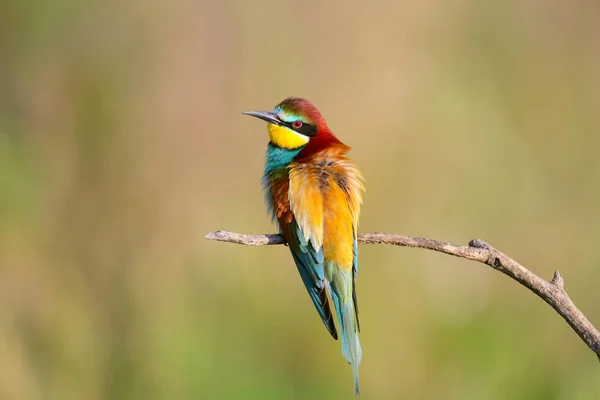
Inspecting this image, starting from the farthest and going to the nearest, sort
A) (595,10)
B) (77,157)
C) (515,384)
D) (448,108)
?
(595,10)
(448,108)
(77,157)
(515,384)

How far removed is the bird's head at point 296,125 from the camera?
2.37 meters

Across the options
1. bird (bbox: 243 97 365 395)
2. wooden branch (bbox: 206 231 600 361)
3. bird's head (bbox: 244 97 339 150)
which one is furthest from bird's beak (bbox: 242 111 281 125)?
wooden branch (bbox: 206 231 600 361)

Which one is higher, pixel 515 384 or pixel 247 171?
pixel 247 171

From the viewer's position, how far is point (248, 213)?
301cm

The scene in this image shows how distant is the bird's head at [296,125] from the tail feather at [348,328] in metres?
0.58

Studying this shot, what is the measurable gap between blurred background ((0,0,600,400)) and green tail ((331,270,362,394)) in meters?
0.74

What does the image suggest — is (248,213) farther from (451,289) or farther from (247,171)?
(451,289)

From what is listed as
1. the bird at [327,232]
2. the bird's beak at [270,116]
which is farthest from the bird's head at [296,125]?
the bird at [327,232]

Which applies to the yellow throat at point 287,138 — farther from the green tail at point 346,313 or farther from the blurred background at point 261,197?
the blurred background at point 261,197

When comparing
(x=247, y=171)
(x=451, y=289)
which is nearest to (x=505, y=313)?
(x=451, y=289)

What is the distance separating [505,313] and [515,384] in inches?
12.7

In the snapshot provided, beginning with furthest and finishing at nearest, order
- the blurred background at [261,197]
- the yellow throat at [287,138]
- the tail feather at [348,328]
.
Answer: the blurred background at [261,197] → the yellow throat at [287,138] → the tail feather at [348,328]

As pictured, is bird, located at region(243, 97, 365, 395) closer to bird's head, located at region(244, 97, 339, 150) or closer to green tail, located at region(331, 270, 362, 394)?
green tail, located at region(331, 270, 362, 394)

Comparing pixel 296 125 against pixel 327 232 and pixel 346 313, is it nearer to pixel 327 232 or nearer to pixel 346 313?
pixel 327 232
